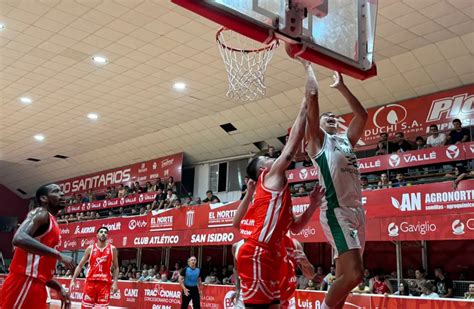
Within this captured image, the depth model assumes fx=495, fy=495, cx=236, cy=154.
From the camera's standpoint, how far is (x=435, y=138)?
13000mm

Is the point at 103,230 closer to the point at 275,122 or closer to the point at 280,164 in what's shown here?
the point at 280,164

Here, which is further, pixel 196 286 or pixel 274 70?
pixel 274 70

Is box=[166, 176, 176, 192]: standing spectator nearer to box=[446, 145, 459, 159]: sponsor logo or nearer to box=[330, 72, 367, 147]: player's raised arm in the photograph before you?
box=[446, 145, 459, 159]: sponsor logo

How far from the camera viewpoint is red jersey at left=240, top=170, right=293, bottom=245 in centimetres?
370

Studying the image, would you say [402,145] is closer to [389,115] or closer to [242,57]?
[389,115]

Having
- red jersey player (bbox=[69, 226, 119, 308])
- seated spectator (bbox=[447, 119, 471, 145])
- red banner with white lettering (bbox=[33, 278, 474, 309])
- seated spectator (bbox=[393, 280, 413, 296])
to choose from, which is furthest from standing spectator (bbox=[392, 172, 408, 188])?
red jersey player (bbox=[69, 226, 119, 308])

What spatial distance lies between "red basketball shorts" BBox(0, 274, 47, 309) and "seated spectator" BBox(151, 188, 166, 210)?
47.5 ft

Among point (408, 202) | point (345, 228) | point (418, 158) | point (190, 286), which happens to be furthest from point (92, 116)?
point (345, 228)

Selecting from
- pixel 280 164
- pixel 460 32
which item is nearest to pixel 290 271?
pixel 280 164

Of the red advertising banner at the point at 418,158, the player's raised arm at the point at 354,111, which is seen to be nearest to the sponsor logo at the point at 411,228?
the red advertising banner at the point at 418,158

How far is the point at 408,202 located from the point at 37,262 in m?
8.78

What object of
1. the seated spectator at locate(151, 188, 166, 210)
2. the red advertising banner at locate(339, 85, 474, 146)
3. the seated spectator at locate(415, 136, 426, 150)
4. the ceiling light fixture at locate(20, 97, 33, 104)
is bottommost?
the seated spectator at locate(151, 188, 166, 210)

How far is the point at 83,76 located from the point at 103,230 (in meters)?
7.62

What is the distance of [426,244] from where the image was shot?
43.5 feet
